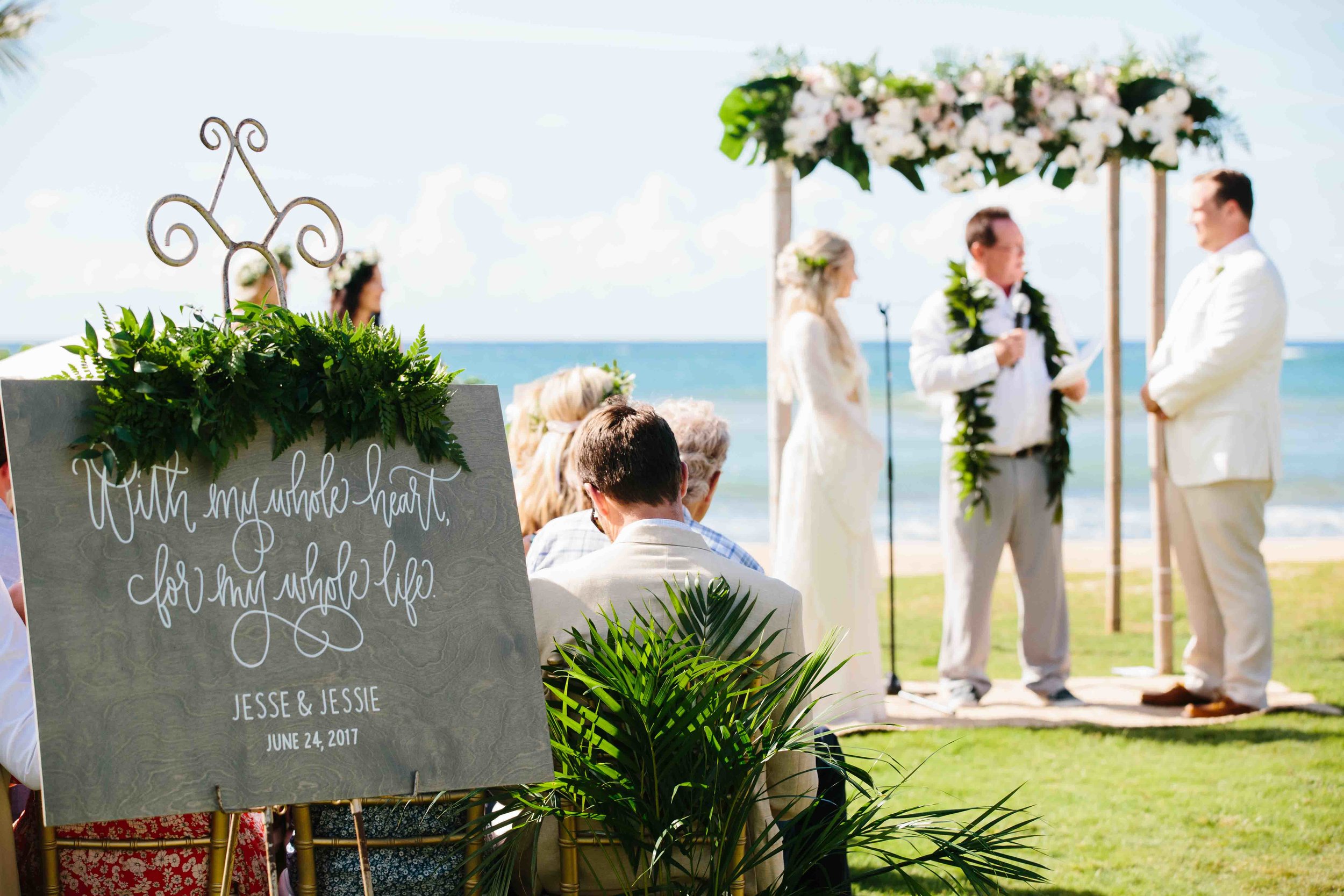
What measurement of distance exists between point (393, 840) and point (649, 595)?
0.56 meters

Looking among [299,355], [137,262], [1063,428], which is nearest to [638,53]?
[137,262]

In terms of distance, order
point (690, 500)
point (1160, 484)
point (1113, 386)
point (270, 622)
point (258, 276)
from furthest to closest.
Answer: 1. point (1113, 386)
2. point (1160, 484)
3. point (258, 276)
4. point (690, 500)
5. point (270, 622)

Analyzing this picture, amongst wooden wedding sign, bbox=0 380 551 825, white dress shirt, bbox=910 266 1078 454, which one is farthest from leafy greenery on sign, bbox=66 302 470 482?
white dress shirt, bbox=910 266 1078 454

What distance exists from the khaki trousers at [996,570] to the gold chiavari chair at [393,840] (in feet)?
11.3

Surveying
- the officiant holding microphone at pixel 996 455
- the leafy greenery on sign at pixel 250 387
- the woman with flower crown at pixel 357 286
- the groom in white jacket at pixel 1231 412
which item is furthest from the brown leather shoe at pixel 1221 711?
the leafy greenery on sign at pixel 250 387

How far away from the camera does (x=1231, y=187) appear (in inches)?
190

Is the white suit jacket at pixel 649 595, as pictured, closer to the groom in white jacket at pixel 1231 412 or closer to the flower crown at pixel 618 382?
the flower crown at pixel 618 382

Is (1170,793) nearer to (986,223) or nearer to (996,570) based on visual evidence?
(996,570)

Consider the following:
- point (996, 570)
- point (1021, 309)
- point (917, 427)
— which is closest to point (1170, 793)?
point (996, 570)

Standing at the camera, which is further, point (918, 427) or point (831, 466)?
point (918, 427)

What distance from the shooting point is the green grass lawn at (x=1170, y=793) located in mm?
3264

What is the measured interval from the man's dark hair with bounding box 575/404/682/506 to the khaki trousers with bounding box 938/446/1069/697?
9.91 feet

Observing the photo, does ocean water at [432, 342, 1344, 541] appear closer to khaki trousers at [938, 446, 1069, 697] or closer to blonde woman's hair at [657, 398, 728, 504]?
khaki trousers at [938, 446, 1069, 697]

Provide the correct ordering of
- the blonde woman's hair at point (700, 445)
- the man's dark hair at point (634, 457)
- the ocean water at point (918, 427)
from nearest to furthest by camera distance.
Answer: the man's dark hair at point (634, 457), the blonde woman's hair at point (700, 445), the ocean water at point (918, 427)
